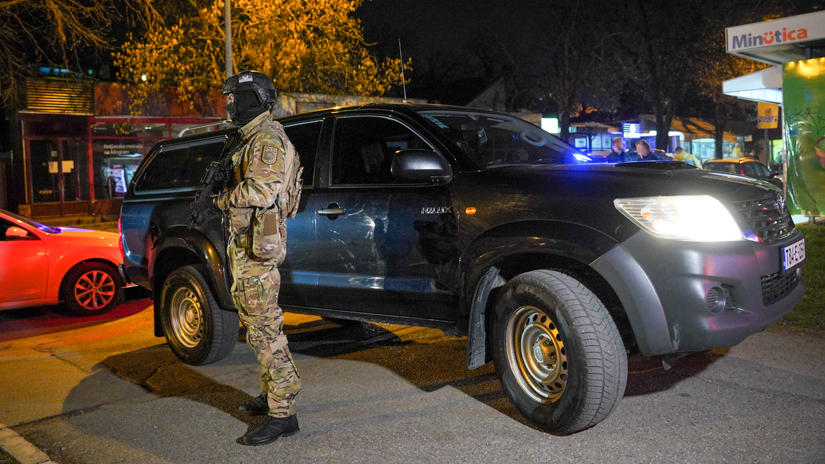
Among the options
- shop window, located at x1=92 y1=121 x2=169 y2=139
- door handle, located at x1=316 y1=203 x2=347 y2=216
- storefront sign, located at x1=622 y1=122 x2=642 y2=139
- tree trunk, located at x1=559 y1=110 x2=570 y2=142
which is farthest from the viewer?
storefront sign, located at x1=622 y1=122 x2=642 y2=139

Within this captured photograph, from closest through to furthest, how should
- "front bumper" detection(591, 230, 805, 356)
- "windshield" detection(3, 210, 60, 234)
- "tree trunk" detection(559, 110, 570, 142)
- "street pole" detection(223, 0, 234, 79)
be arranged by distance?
"front bumper" detection(591, 230, 805, 356), "windshield" detection(3, 210, 60, 234), "street pole" detection(223, 0, 234, 79), "tree trunk" detection(559, 110, 570, 142)

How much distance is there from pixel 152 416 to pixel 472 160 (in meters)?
2.51

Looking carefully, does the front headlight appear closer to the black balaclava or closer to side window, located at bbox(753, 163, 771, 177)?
the black balaclava

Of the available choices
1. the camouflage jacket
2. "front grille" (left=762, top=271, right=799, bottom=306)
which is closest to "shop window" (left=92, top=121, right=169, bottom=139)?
the camouflage jacket

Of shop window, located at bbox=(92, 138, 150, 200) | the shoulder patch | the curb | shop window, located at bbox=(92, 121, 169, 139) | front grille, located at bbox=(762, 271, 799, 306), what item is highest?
shop window, located at bbox=(92, 121, 169, 139)

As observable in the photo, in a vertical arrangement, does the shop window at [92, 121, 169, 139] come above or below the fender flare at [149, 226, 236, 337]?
above

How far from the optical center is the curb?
384cm

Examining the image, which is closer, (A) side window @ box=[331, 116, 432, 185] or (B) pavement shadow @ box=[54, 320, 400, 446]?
(A) side window @ box=[331, 116, 432, 185]

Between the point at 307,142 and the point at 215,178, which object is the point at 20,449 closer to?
the point at 215,178

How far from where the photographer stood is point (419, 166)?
4.14 m

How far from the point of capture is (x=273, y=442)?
4.02 m

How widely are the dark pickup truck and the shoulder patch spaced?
2.26ft

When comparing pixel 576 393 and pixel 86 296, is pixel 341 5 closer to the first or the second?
pixel 86 296

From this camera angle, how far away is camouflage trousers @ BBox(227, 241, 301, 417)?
3.96 meters
